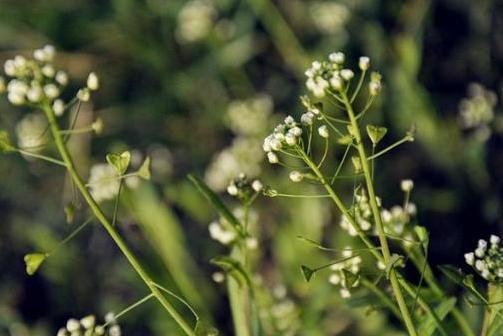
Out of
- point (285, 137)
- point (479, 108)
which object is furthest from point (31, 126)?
point (285, 137)

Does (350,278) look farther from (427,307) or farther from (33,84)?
(33,84)

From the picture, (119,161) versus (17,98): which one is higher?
(17,98)

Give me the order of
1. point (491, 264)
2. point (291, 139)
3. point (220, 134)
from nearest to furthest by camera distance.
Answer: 1. point (291, 139)
2. point (491, 264)
3. point (220, 134)

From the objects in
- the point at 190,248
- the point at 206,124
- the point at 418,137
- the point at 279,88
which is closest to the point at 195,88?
the point at 206,124

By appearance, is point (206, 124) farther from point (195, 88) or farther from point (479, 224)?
point (479, 224)

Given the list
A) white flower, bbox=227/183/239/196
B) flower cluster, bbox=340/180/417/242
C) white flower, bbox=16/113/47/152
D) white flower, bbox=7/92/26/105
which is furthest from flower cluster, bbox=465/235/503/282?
white flower, bbox=16/113/47/152

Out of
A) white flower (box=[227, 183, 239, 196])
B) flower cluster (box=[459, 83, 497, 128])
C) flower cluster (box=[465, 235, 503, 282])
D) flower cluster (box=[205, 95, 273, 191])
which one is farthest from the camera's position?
flower cluster (box=[205, 95, 273, 191])

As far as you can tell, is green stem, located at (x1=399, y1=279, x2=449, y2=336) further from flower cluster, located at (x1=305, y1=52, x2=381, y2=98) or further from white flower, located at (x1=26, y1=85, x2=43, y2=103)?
white flower, located at (x1=26, y1=85, x2=43, y2=103)
